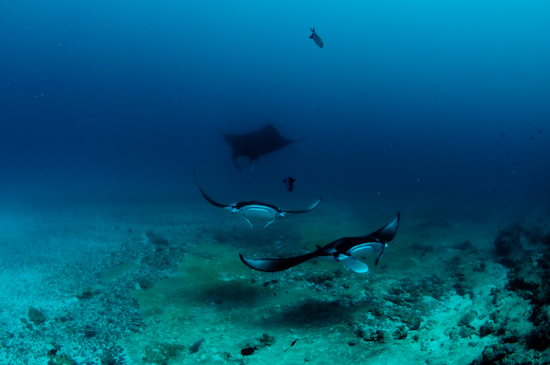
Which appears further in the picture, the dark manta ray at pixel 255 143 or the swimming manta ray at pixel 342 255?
the dark manta ray at pixel 255 143

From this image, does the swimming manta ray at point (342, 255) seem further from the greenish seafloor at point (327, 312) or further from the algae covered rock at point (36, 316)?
the algae covered rock at point (36, 316)

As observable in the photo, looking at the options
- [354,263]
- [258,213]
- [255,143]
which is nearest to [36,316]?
[258,213]

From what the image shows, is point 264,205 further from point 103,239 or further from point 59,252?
point 103,239

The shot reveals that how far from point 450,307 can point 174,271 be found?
5.27 meters

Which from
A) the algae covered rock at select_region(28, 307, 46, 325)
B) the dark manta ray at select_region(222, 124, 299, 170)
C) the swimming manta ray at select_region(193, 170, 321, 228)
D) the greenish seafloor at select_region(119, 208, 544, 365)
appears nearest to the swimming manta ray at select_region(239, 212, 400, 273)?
the swimming manta ray at select_region(193, 170, 321, 228)

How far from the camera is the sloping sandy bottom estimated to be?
376cm

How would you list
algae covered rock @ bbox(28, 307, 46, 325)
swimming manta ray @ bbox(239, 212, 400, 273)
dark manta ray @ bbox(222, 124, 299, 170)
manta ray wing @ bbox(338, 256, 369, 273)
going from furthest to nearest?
dark manta ray @ bbox(222, 124, 299, 170) < algae covered rock @ bbox(28, 307, 46, 325) < manta ray wing @ bbox(338, 256, 369, 273) < swimming manta ray @ bbox(239, 212, 400, 273)

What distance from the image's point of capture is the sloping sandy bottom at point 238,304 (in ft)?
12.3

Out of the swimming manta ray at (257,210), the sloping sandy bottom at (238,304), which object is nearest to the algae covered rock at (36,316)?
the sloping sandy bottom at (238,304)

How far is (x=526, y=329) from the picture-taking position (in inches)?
126

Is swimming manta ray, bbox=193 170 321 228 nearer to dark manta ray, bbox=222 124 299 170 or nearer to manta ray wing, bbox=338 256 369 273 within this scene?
manta ray wing, bbox=338 256 369 273

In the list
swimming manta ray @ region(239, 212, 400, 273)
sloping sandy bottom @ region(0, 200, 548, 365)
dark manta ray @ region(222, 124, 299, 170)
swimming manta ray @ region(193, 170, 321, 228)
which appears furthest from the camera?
dark manta ray @ region(222, 124, 299, 170)

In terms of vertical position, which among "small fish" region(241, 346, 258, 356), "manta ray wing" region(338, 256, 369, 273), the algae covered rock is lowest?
"small fish" region(241, 346, 258, 356)

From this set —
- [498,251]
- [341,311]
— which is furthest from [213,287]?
[498,251]
